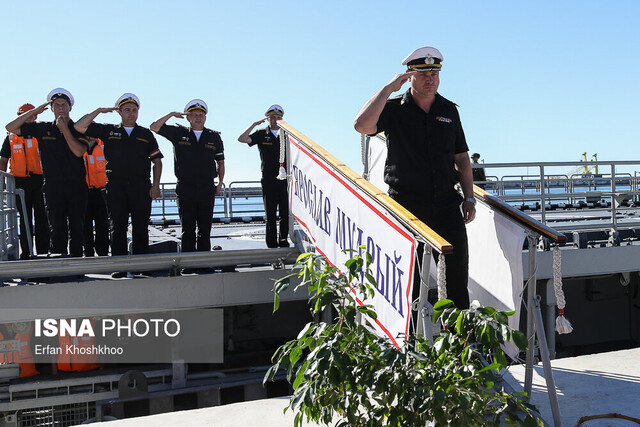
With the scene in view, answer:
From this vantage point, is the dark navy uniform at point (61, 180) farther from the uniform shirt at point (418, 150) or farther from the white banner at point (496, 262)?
the white banner at point (496, 262)

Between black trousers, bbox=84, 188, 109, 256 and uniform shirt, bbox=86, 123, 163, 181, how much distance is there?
120cm

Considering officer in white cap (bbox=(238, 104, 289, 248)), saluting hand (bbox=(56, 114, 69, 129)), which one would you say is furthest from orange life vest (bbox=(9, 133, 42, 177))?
officer in white cap (bbox=(238, 104, 289, 248))

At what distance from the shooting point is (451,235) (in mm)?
3658

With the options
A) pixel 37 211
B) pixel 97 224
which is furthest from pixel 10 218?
pixel 97 224

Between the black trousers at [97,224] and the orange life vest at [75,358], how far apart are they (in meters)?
1.19

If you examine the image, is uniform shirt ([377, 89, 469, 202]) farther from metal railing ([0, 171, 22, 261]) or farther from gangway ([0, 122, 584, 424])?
metal railing ([0, 171, 22, 261])

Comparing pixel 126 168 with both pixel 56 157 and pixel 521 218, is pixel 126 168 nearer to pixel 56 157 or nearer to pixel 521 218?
pixel 56 157

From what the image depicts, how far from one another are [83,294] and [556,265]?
4.30 meters

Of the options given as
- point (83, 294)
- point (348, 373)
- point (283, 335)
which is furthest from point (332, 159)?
point (283, 335)

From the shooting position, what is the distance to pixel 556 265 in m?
3.24

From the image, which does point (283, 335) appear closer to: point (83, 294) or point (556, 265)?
point (83, 294)

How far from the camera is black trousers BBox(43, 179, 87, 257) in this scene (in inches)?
260

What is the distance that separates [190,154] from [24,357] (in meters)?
Answer: 2.69

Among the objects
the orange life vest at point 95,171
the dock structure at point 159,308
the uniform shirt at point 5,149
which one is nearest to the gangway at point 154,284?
the dock structure at point 159,308
